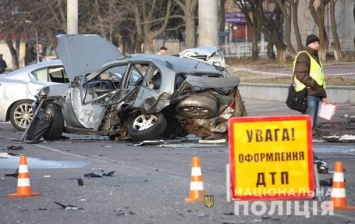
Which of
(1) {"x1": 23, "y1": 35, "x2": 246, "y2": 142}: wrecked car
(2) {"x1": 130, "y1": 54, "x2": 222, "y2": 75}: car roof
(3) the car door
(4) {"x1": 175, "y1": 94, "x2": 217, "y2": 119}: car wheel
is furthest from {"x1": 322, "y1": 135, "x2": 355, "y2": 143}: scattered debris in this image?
(3) the car door

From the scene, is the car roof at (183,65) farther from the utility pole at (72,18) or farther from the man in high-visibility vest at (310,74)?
the utility pole at (72,18)

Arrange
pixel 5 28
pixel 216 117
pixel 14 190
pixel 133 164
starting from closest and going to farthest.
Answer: pixel 14 190 < pixel 133 164 < pixel 216 117 < pixel 5 28

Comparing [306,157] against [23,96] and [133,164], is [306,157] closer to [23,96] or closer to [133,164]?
[133,164]

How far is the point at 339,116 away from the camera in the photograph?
24453 millimetres

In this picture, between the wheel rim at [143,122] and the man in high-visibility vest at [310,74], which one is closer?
the man in high-visibility vest at [310,74]

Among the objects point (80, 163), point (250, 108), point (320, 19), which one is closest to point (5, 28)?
point (320, 19)

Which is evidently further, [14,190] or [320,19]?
[320,19]

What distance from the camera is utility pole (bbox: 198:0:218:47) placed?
26.8 metres

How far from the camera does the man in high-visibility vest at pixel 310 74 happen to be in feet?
48.5

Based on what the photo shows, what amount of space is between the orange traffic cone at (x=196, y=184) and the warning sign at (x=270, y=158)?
1.40 ft

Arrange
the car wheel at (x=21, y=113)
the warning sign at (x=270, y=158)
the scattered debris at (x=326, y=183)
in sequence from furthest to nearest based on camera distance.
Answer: the car wheel at (x=21, y=113)
the scattered debris at (x=326, y=183)
the warning sign at (x=270, y=158)

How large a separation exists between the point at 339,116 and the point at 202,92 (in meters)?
7.43

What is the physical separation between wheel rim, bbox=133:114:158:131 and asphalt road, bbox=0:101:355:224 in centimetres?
35

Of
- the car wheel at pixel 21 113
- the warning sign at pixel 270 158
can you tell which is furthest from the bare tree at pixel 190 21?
the warning sign at pixel 270 158
